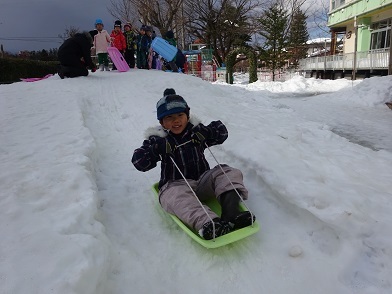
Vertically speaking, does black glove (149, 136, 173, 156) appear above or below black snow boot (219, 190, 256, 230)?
above

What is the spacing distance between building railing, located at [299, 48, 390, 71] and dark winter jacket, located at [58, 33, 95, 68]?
44.4 ft

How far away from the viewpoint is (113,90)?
24.4 ft

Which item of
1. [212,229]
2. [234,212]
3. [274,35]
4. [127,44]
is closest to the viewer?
[212,229]

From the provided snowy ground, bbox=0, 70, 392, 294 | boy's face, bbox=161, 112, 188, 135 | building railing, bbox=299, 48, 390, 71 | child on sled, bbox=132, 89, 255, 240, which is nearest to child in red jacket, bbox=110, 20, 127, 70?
snowy ground, bbox=0, 70, 392, 294

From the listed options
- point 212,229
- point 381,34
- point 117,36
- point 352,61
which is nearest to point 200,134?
point 212,229

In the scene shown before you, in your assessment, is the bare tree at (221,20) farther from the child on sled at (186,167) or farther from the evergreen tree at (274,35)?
the child on sled at (186,167)

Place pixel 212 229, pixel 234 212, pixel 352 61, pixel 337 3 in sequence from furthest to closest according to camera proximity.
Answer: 1. pixel 337 3
2. pixel 352 61
3. pixel 234 212
4. pixel 212 229

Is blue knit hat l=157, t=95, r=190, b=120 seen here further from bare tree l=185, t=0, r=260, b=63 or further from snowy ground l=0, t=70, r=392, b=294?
bare tree l=185, t=0, r=260, b=63

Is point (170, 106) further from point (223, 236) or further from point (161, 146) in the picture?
point (223, 236)

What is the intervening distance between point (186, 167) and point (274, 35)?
83.8ft

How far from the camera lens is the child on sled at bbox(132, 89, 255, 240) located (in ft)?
7.64

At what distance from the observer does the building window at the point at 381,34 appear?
673 inches

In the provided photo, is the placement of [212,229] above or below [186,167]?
below

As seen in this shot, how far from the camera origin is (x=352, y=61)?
1741 centimetres
